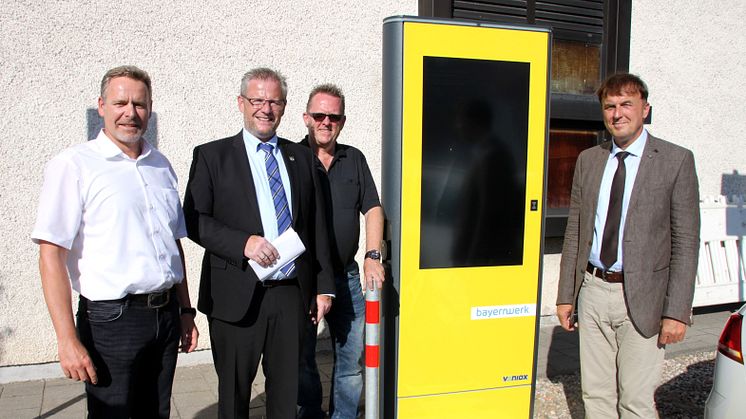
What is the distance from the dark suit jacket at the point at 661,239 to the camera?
2732 millimetres

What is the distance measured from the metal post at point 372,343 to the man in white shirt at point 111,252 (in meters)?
0.86

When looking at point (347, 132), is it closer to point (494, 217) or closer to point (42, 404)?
point (494, 217)

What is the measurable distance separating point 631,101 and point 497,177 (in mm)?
744

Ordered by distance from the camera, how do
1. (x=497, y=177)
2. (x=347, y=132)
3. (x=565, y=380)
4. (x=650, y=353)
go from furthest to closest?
(x=347, y=132) → (x=565, y=380) → (x=497, y=177) → (x=650, y=353)

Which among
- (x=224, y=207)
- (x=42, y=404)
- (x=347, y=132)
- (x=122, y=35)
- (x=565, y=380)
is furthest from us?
(x=347, y=132)

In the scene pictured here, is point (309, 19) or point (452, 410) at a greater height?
point (309, 19)

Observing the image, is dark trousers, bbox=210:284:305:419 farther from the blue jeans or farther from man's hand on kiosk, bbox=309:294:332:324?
the blue jeans

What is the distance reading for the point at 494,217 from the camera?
3.11 metres

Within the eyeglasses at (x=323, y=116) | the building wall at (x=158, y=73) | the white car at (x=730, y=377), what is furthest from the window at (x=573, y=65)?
the eyeglasses at (x=323, y=116)

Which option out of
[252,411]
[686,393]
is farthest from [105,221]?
[686,393]

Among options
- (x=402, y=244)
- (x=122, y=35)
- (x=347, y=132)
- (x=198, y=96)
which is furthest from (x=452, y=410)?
(x=122, y=35)

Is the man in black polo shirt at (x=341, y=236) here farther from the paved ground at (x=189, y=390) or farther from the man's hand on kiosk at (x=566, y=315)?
the man's hand on kiosk at (x=566, y=315)

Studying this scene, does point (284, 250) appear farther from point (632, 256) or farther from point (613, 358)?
point (613, 358)

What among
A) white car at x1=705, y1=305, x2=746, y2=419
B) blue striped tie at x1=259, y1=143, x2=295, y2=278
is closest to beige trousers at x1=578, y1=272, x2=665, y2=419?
white car at x1=705, y1=305, x2=746, y2=419
